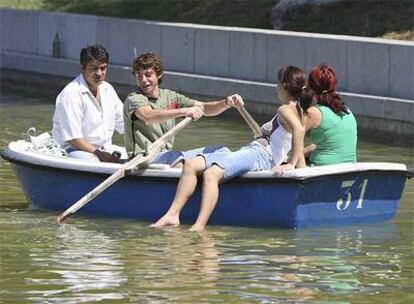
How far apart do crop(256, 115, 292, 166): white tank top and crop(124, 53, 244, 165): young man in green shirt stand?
386 mm

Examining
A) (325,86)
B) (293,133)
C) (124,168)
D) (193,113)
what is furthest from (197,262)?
(325,86)

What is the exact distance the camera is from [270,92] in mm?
19812

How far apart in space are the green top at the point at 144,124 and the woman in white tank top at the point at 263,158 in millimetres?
653

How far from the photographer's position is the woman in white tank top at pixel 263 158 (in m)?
12.0

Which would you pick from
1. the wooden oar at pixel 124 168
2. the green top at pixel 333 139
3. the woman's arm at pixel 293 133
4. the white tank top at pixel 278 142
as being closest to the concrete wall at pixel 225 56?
the green top at pixel 333 139

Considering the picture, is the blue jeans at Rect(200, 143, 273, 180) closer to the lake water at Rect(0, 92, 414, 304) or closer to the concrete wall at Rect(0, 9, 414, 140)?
the lake water at Rect(0, 92, 414, 304)

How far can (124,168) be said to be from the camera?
1241cm

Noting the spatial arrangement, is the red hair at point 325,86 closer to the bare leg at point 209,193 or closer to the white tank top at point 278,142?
the white tank top at point 278,142

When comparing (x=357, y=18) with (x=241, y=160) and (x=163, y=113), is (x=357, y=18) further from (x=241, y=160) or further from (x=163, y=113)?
(x=241, y=160)

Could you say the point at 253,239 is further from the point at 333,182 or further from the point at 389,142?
the point at 389,142

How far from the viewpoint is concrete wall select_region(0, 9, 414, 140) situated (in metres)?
18.4

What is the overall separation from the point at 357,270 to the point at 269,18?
13.8m

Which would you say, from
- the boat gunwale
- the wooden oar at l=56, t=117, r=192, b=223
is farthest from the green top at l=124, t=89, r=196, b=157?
the boat gunwale

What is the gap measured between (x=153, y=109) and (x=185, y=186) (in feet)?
2.62
